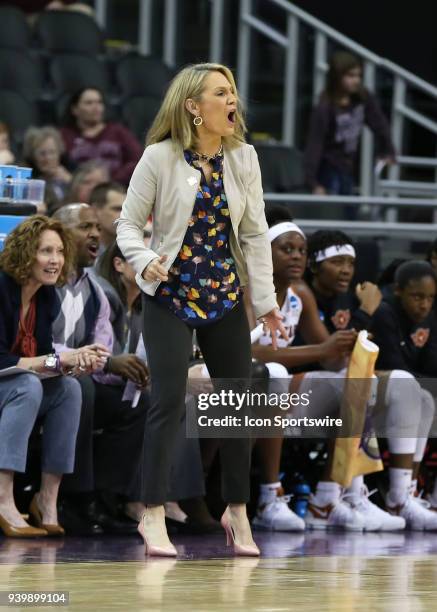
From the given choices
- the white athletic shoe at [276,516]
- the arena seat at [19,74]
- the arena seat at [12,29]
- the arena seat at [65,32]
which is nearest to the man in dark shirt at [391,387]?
the white athletic shoe at [276,516]

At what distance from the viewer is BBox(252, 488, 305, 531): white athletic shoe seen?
236 inches

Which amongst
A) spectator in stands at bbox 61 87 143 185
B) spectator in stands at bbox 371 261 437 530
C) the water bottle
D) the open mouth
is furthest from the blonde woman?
spectator in stands at bbox 61 87 143 185

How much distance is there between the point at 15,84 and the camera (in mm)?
9977

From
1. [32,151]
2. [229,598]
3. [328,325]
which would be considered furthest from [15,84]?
[229,598]

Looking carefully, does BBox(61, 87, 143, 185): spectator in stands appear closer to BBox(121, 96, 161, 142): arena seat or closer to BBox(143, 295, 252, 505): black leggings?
BBox(121, 96, 161, 142): arena seat

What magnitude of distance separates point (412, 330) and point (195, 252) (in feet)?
7.45

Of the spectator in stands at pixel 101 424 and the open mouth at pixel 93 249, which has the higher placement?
the open mouth at pixel 93 249

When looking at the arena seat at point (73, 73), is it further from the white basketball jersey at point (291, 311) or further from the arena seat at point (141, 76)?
the white basketball jersey at point (291, 311)

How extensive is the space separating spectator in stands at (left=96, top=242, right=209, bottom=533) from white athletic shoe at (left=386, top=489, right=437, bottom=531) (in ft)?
3.14

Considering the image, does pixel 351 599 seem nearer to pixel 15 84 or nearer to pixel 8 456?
pixel 8 456

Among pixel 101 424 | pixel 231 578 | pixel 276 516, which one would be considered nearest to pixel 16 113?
pixel 101 424

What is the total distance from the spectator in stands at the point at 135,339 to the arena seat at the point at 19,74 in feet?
13.0

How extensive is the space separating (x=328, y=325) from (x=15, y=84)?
4.07 meters

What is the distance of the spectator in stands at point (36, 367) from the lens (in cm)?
532
